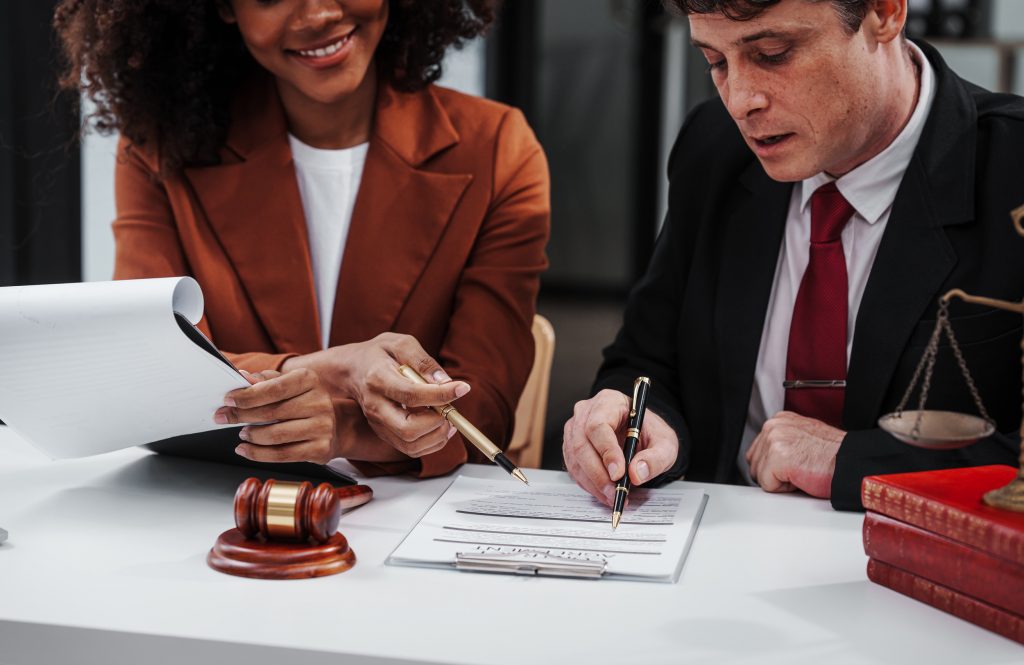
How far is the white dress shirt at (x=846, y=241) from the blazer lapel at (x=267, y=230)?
2.51ft

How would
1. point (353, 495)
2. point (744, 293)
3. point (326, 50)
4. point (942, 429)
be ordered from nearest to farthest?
point (942, 429) < point (353, 495) < point (744, 293) < point (326, 50)

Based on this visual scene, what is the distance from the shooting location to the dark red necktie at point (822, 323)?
181cm

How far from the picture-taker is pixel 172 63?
7.28 ft

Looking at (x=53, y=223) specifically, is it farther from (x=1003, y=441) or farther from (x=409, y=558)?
(x=1003, y=441)

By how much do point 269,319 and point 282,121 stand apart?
0.37 metres

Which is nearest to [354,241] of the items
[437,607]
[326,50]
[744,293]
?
[326,50]

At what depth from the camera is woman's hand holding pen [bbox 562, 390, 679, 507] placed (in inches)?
61.3

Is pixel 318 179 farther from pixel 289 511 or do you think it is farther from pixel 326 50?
pixel 289 511

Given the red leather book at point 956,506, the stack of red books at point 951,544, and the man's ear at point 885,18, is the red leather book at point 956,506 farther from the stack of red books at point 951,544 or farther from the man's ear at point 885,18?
the man's ear at point 885,18

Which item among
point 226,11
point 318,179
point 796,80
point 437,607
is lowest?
point 437,607

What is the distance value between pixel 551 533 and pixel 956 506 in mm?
462

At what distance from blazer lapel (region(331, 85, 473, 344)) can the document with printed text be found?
544 millimetres

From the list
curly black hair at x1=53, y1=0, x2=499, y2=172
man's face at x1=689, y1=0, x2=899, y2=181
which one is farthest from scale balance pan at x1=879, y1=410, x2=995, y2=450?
curly black hair at x1=53, y1=0, x2=499, y2=172

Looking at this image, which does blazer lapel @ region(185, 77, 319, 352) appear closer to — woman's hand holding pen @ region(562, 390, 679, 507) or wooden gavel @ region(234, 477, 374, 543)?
woman's hand holding pen @ region(562, 390, 679, 507)
